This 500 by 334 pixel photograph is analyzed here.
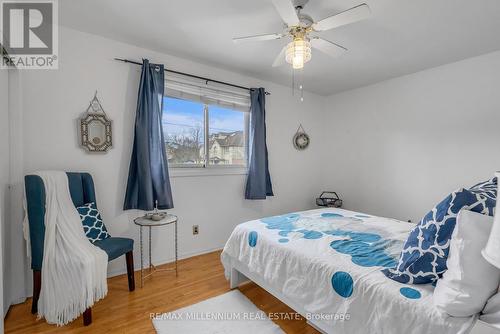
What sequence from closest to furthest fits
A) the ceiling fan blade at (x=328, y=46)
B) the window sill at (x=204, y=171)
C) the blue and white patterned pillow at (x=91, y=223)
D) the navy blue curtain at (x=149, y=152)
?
the ceiling fan blade at (x=328, y=46) < the blue and white patterned pillow at (x=91, y=223) < the navy blue curtain at (x=149, y=152) < the window sill at (x=204, y=171)

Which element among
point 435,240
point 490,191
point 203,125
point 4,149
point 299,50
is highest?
point 299,50

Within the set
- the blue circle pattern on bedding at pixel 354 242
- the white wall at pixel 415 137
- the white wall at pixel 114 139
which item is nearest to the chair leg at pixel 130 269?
the white wall at pixel 114 139

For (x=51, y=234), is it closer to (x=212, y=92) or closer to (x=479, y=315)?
(x=212, y=92)

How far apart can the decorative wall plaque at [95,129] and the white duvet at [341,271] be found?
163 cm

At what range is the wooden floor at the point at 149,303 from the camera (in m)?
1.74

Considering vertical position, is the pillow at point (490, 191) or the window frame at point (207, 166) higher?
the window frame at point (207, 166)

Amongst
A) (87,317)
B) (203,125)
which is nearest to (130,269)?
(87,317)

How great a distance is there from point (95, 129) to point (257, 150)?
75.8 inches

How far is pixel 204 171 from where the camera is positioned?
310 centimetres

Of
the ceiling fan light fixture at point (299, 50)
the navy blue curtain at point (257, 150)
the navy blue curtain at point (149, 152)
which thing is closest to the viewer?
the ceiling fan light fixture at point (299, 50)

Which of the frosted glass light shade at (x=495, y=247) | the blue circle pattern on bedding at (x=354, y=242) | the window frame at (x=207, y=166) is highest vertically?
the window frame at (x=207, y=166)

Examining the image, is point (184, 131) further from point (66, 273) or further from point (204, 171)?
point (66, 273)

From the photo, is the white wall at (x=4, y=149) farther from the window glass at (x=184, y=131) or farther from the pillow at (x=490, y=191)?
the pillow at (x=490, y=191)

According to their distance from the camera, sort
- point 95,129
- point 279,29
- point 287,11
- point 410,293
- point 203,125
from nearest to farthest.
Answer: point 410,293 < point 287,11 < point 279,29 < point 95,129 < point 203,125
